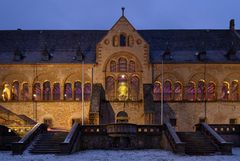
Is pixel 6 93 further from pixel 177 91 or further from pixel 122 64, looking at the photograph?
pixel 177 91

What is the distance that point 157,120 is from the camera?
48.8m

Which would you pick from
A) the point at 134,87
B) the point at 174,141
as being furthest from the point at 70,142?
the point at 134,87

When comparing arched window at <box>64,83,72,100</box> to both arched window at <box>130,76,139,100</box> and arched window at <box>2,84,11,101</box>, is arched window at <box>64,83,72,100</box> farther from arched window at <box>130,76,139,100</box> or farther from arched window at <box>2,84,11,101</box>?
arched window at <box>130,76,139,100</box>

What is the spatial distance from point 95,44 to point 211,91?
1509 centimetres

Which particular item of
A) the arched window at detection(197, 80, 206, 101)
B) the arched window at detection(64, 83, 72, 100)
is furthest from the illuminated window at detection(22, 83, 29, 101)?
the arched window at detection(197, 80, 206, 101)

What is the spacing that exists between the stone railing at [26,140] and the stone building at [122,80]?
13.4 meters

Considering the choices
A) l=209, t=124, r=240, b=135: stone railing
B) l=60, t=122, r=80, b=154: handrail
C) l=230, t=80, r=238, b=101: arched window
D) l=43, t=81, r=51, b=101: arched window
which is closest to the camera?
l=60, t=122, r=80, b=154: handrail

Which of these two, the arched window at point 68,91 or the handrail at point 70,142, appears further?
the arched window at point 68,91

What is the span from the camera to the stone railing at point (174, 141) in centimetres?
3000

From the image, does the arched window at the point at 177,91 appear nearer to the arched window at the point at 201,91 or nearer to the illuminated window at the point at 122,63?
the arched window at the point at 201,91

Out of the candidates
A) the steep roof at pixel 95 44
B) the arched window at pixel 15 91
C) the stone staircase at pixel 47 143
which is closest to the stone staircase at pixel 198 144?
the stone staircase at pixel 47 143

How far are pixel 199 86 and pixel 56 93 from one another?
16419 millimetres

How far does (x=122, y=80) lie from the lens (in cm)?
5072

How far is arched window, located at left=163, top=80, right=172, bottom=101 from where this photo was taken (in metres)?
50.9
